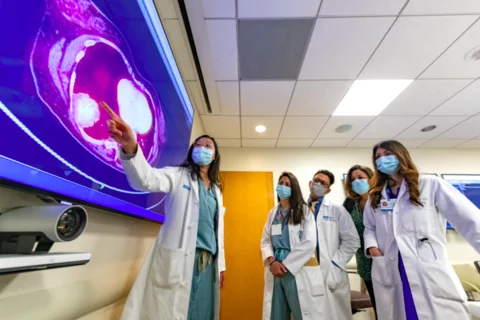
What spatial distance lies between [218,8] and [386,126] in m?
2.93

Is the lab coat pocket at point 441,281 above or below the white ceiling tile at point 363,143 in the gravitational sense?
below

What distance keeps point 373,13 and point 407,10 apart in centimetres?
24

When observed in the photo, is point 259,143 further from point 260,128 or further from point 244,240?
point 244,240

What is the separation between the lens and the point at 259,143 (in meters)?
3.96

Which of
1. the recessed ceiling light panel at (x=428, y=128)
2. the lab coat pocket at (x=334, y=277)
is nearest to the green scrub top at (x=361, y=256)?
the lab coat pocket at (x=334, y=277)

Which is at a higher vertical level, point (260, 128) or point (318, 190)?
point (260, 128)

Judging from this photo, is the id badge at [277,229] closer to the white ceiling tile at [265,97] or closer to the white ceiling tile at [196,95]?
the white ceiling tile at [265,97]

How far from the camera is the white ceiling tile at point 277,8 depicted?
5.42 feet

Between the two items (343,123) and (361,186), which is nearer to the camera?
(361,186)

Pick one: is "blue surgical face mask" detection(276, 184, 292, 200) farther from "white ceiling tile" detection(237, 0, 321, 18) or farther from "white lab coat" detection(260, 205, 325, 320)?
"white ceiling tile" detection(237, 0, 321, 18)

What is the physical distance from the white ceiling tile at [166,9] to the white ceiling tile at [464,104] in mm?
3104

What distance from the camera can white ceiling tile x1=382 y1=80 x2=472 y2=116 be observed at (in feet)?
8.05

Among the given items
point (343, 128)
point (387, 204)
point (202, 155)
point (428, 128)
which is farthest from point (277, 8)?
point (428, 128)

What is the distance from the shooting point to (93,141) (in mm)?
845
